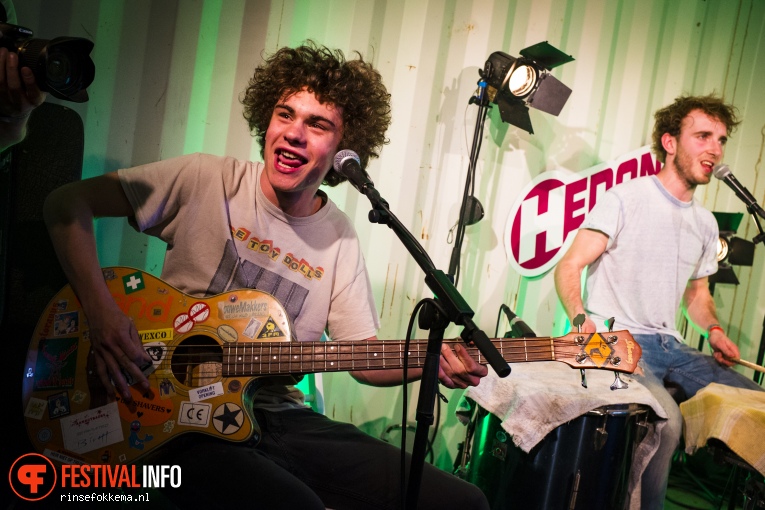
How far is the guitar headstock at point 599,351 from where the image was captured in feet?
6.69

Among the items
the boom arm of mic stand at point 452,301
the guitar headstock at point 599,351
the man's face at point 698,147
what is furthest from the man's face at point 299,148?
the man's face at point 698,147

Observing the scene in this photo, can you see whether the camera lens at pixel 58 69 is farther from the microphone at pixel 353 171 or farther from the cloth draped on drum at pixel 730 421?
the cloth draped on drum at pixel 730 421

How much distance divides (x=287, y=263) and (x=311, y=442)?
0.69 m

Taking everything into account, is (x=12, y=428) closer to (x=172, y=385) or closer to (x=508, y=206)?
(x=172, y=385)

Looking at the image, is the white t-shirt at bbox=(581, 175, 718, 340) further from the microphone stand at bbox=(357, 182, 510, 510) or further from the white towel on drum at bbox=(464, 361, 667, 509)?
the microphone stand at bbox=(357, 182, 510, 510)

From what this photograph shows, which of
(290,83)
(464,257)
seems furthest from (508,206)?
(290,83)

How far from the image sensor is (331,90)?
2479 millimetres

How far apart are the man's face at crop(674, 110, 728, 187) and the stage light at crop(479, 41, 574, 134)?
88cm

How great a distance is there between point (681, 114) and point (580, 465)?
2515 millimetres

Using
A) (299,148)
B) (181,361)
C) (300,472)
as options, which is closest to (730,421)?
(300,472)

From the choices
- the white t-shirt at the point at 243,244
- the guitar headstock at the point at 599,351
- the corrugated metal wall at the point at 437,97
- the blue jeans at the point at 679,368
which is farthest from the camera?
the blue jeans at the point at 679,368

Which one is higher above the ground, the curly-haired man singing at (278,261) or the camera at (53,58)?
the camera at (53,58)

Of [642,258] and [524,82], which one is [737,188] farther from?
[524,82]

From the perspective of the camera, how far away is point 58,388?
1.96m
